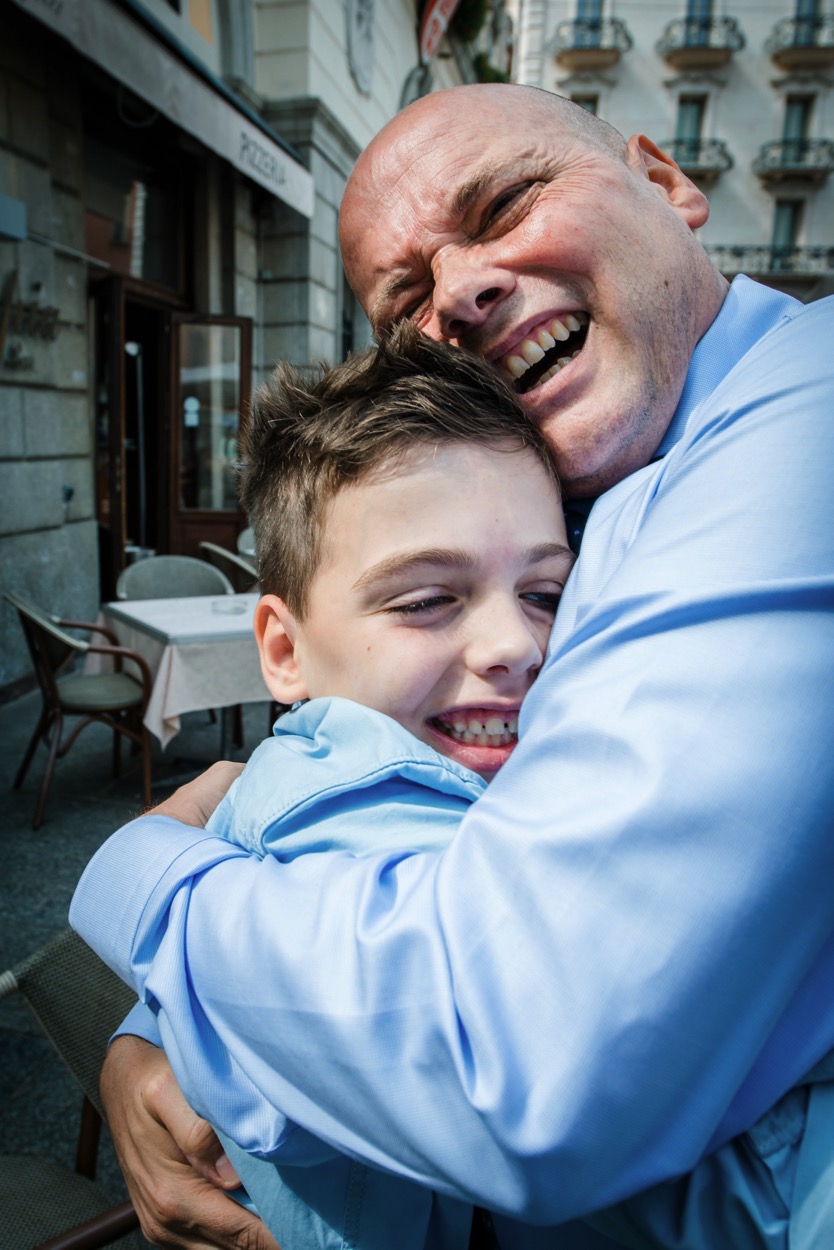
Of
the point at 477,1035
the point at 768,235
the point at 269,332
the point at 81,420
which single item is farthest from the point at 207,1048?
the point at 768,235

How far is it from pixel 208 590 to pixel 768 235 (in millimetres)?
36578

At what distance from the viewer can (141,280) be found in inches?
294

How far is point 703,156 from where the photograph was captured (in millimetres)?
33281

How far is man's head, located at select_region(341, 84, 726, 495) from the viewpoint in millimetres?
1180

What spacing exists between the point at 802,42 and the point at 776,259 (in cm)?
851

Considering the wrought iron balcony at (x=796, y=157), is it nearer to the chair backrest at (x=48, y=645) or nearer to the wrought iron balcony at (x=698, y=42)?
the wrought iron balcony at (x=698, y=42)

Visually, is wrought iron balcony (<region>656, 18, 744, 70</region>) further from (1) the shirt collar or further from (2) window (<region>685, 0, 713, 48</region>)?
(1) the shirt collar

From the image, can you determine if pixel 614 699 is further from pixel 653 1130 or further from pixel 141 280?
pixel 141 280

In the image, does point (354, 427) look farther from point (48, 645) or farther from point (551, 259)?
point (48, 645)

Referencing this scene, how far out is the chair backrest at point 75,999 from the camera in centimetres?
143

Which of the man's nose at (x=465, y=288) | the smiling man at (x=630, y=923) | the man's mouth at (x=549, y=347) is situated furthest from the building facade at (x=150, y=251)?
the smiling man at (x=630, y=923)

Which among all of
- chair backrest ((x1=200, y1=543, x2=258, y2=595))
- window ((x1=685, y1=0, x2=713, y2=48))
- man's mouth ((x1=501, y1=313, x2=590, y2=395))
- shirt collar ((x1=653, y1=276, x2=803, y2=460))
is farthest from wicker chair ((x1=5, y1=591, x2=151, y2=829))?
window ((x1=685, y1=0, x2=713, y2=48))

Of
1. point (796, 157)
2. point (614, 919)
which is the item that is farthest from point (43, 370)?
point (796, 157)

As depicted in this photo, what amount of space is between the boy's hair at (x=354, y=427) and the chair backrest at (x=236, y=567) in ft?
15.7
